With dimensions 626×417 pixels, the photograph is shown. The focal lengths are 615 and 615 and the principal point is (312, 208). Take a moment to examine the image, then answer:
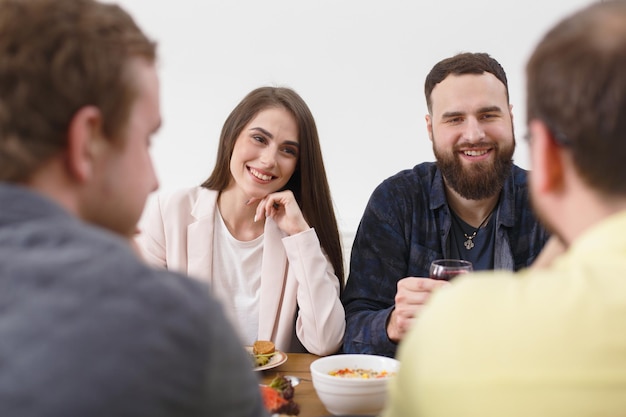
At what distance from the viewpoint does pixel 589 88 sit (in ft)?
2.45

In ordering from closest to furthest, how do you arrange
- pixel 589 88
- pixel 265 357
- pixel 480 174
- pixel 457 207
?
1. pixel 589 88
2. pixel 265 357
3. pixel 480 174
4. pixel 457 207

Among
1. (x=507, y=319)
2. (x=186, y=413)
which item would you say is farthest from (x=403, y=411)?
(x=186, y=413)

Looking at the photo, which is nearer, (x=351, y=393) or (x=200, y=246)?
(x=351, y=393)

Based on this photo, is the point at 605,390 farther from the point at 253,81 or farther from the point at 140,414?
the point at 253,81

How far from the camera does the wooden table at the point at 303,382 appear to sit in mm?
1377

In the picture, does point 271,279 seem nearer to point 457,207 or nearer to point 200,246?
point 200,246

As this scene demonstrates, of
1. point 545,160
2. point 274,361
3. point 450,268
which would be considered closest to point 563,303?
point 545,160

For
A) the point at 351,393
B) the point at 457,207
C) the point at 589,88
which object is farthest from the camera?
the point at 457,207

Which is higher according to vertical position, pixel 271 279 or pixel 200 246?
pixel 200 246

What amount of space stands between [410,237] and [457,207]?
251mm

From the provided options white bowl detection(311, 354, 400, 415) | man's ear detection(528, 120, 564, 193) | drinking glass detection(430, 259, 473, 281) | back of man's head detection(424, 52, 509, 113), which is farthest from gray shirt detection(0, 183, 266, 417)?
back of man's head detection(424, 52, 509, 113)

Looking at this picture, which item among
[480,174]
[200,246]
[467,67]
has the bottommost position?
[200,246]

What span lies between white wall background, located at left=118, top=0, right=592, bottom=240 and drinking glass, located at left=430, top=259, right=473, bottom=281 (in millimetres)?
2418

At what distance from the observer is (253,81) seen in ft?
13.2
